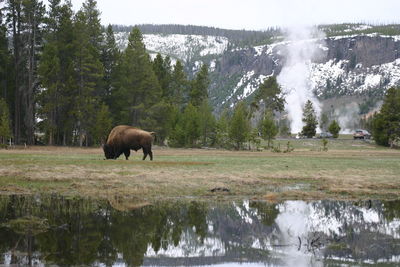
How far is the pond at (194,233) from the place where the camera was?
38.6 feet

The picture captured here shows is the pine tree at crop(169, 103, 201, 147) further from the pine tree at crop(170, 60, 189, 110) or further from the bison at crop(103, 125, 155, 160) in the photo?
the bison at crop(103, 125, 155, 160)

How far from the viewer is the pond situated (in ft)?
38.6

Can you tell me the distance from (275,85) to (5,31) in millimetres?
71946

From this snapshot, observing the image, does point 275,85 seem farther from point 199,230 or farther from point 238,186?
point 199,230

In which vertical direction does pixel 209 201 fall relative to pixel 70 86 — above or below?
below

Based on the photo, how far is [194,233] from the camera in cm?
1500

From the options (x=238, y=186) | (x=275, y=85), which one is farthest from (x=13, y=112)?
(x=275, y=85)

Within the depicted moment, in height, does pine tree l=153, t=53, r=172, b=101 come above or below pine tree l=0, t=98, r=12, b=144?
above

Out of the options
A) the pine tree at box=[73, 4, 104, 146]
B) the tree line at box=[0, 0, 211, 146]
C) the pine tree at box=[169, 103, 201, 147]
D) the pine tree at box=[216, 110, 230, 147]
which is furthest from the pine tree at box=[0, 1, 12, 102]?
the pine tree at box=[216, 110, 230, 147]

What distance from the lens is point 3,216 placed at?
15906mm

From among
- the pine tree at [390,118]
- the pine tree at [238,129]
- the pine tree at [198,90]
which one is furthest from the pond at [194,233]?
the pine tree at [198,90]

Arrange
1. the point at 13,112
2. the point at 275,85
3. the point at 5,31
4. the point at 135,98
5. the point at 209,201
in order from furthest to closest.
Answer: the point at 275,85 → the point at 135,98 → the point at 13,112 → the point at 5,31 → the point at 209,201

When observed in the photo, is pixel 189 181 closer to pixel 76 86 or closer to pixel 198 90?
pixel 76 86

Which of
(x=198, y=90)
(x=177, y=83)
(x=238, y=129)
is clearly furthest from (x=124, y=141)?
(x=198, y=90)
